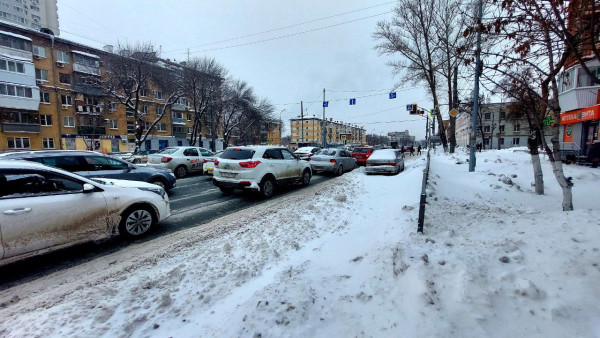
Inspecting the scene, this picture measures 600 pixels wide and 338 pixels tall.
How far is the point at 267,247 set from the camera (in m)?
4.15

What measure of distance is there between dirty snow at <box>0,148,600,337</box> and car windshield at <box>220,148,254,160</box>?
379 cm

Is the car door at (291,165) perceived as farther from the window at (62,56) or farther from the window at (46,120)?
the window at (62,56)

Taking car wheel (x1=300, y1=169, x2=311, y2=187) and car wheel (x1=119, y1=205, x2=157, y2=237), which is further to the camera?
car wheel (x1=300, y1=169, x2=311, y2=187)

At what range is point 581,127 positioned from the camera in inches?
747

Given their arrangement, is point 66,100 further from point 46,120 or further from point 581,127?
point 581,127

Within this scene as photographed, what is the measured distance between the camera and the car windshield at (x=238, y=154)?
812cm

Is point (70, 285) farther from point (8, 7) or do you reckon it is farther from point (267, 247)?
point (8, 7)

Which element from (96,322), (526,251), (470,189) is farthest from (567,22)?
(96,322)

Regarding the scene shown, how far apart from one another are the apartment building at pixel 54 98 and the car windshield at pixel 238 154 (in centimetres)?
2683

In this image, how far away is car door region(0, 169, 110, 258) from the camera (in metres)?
3.48

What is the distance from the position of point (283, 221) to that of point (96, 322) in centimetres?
340

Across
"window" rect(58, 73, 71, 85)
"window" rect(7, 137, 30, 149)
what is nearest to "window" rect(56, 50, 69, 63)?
"window" rect(58, 73, 71, 85)

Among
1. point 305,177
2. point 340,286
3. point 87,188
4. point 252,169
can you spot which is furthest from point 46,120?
point 340,286

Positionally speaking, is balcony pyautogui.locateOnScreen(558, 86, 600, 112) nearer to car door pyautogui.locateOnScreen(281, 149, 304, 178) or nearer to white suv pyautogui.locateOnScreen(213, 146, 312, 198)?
car door pyautogui.locateOnScreen(281, 149, 304, 178)
